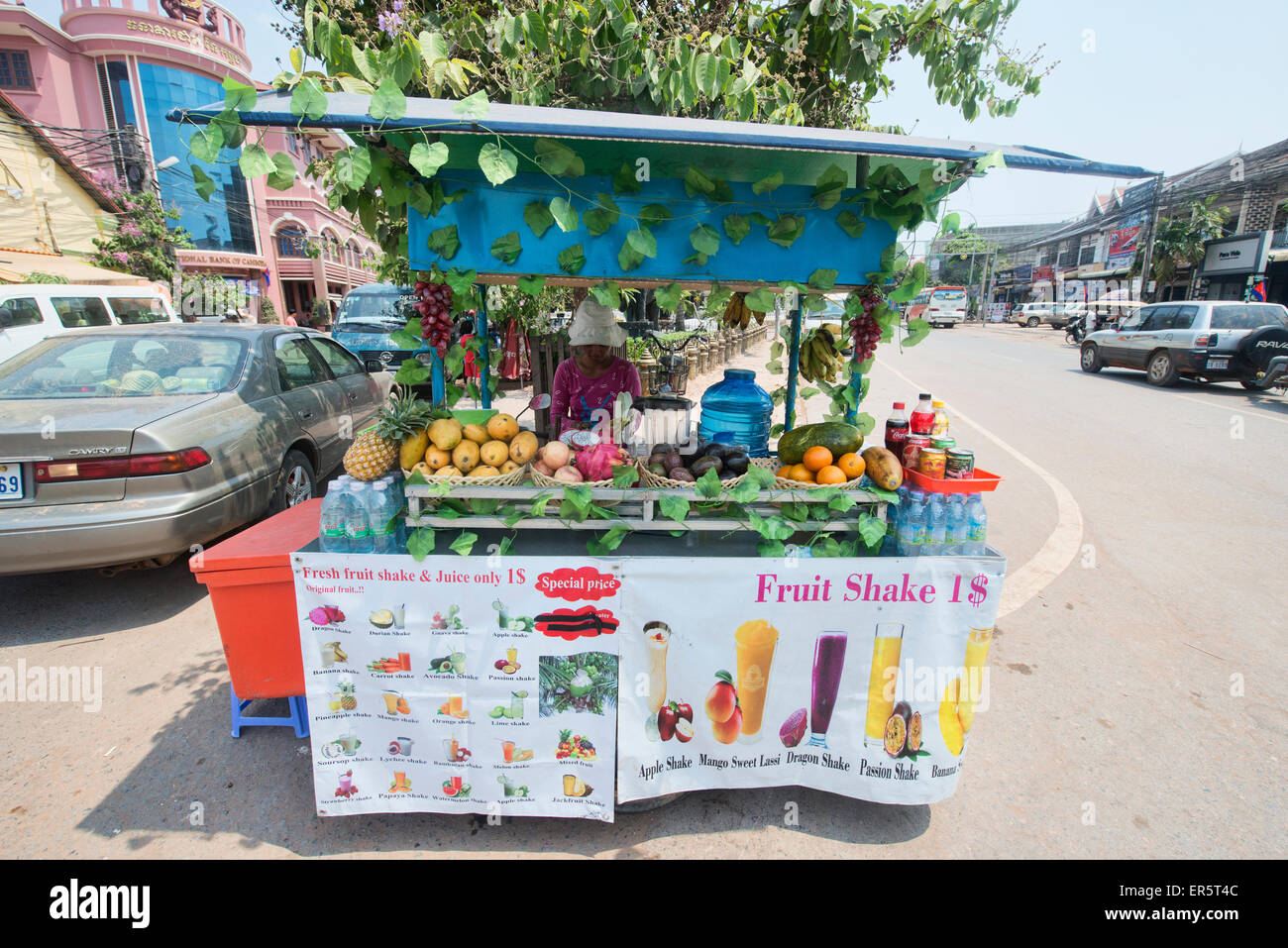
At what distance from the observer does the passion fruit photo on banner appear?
7.29ft

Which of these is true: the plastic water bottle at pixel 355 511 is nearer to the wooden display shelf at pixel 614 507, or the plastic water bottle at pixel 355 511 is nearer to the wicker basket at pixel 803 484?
the wooden display shelf at pixel 614 507

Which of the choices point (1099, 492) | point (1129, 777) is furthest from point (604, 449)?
point (1099, 492)

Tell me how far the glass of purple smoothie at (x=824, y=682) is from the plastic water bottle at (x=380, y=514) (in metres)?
1.74

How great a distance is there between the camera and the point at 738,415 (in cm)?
315

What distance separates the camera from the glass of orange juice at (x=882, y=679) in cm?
227

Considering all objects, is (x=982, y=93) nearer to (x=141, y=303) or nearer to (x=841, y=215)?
(x=841, y=215)

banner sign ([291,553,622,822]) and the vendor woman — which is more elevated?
the vendor woman

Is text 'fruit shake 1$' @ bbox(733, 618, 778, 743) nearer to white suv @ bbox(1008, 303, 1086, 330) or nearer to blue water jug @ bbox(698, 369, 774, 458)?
blue water jug @ bbox(698, 369, 774, 458)

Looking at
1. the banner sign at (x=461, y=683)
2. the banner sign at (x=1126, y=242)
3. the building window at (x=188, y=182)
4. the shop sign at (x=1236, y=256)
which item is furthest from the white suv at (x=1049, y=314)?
the building window at (x=188, y=182)

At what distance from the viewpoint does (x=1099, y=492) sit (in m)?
6.19

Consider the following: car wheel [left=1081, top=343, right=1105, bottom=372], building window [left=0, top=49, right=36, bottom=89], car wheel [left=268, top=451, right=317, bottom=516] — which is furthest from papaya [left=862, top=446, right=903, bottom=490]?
building window [left=0, top=49, right=36, bottom=89]

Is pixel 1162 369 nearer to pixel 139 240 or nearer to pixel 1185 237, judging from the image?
pixel 1185 237

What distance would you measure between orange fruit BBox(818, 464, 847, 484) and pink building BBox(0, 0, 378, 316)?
21.8 meters

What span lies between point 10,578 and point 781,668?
536 centimetres
